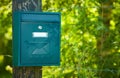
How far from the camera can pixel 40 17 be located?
4223 mm

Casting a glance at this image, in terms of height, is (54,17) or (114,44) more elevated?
(54,17)

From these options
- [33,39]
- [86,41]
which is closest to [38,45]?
[33,39]

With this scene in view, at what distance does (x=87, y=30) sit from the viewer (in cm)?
555

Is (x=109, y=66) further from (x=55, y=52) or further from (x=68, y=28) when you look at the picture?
(x=55, y=52)

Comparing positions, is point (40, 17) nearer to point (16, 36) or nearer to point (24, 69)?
point (16, 36)

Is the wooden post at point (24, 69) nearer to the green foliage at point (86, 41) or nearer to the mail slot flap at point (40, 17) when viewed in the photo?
the mail slot flap at point (40, 17)

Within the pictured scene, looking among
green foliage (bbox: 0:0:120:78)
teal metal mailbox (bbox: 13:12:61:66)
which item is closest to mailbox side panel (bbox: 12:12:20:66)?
teal metal mailbox (bbox: 13:12:61:66)

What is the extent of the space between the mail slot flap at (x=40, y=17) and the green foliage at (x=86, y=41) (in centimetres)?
106

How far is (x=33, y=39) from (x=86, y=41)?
140 centimetres

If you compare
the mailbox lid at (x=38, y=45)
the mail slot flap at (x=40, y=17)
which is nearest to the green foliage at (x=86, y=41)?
the mailbox lid at (x=38, y=45)

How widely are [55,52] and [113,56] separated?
63.8 inches

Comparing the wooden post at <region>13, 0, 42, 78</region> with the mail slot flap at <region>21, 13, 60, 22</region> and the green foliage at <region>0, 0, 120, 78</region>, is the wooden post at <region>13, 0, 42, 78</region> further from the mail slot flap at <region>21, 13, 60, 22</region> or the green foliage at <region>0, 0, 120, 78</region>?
the green foliage at <region>0, 0, 120, 78</region>

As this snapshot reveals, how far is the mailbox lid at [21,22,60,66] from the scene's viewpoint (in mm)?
4219

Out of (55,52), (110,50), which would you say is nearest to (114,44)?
(110,50)
